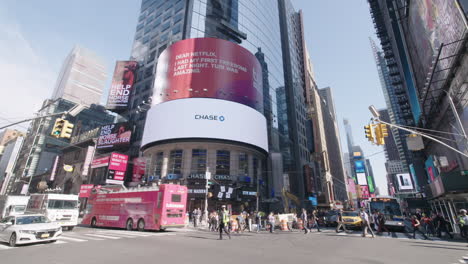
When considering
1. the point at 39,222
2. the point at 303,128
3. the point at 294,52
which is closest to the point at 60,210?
the point at 39,222

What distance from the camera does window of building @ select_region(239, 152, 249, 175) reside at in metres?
41.1

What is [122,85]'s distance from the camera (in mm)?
56969

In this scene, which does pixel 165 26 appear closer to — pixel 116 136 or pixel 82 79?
pixel 116 136

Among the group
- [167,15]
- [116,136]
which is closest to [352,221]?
[116,136]

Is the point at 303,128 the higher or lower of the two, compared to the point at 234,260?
higher

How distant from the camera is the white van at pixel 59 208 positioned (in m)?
19.0

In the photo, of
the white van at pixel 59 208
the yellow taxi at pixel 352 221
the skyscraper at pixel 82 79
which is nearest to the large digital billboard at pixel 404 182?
the yellow taxi at pixel 352 221

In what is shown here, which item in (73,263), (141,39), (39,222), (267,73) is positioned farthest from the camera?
(141,39)

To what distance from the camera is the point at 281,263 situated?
7539mm

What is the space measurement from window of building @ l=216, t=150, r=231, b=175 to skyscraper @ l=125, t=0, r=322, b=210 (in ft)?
31.7

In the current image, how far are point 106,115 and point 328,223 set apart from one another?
99433 millimetres

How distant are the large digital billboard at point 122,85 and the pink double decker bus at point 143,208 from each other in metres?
36.8

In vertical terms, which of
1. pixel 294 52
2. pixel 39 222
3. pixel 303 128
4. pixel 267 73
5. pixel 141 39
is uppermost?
pixel 294 52

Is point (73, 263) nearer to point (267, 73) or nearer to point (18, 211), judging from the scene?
point (18, 211)
